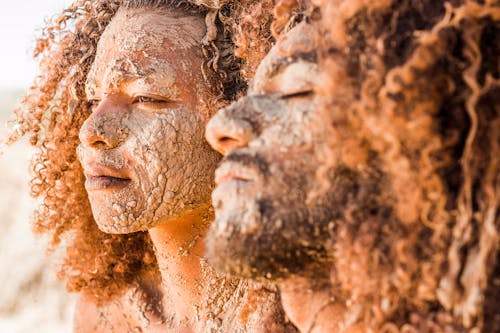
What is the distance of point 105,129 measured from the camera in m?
2.35

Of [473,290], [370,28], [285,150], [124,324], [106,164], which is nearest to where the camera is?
[473,290]

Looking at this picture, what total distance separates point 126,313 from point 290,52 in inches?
60.4

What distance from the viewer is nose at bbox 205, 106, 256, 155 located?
1706 mm

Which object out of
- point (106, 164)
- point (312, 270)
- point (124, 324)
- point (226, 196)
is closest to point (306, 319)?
point (312, 270)

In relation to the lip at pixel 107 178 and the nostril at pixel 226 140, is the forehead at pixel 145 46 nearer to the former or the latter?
the lip at pixel 107 178

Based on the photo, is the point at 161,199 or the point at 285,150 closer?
the point at 285,150

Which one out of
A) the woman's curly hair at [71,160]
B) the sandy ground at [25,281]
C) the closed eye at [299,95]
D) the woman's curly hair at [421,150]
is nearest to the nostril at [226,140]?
the closed eye at [299,95]

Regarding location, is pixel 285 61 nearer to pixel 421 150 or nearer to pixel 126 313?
pixel 421 150

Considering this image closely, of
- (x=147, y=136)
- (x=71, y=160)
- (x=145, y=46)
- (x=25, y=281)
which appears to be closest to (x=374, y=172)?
(x=147, y=136)

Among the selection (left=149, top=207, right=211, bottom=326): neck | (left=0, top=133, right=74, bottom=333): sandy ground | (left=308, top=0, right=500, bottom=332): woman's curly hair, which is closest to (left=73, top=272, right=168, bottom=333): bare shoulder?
(left=149, top=207, right=211, bottom=326): neck

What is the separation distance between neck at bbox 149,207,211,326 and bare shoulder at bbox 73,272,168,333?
0.16 meters

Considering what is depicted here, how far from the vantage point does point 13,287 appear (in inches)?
204

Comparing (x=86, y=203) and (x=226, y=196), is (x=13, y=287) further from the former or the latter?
(x=226, y=196)

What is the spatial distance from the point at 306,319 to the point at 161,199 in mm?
762
